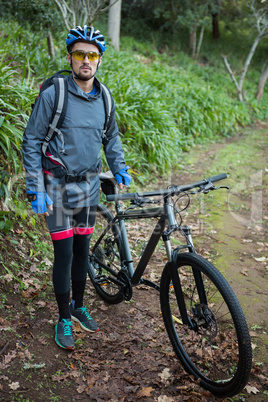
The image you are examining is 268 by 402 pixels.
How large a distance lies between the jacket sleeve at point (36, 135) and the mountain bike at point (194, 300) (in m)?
0.51

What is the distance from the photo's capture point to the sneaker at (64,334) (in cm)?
278

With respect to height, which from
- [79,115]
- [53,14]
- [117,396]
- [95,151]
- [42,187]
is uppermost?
[53,14]

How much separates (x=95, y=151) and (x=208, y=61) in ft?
55.2

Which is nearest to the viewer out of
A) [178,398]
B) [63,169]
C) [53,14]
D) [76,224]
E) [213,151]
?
[178,398]

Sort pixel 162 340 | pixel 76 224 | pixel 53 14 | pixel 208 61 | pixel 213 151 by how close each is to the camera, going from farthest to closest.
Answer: pixel 208 61 → pixel 213 151 → pixel 53 14 → pixel 162 340 → pixel 76 224

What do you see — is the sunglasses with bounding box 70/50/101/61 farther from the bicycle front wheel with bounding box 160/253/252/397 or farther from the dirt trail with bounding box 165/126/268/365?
the dirt trail with bounding box 165/126/268/365

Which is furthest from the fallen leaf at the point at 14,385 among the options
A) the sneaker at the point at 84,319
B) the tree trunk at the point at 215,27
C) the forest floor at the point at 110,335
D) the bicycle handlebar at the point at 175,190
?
the tree trunk at the point at 215,27

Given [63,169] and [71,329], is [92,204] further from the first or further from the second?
[71,329]

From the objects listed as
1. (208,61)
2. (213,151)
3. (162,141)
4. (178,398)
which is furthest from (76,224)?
(208,61)

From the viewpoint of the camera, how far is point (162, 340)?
2.98m

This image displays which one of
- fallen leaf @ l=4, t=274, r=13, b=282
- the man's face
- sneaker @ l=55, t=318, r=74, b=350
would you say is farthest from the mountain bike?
fallen leaf @ l=4, t=274, r=13, b=282

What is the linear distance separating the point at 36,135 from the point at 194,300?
1549 mm

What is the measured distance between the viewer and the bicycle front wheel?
2.16 m

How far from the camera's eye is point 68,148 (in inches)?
99.0
